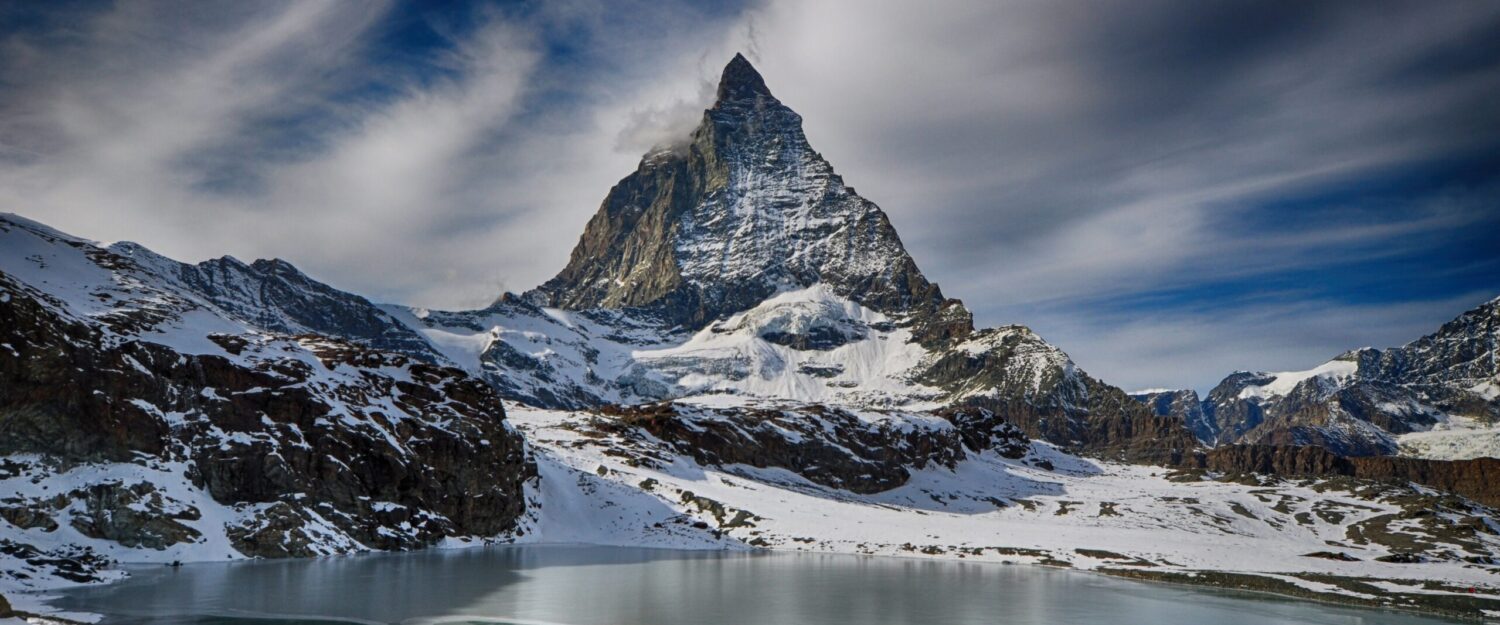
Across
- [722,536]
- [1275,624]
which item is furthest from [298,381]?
[1275,624]

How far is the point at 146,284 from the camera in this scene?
269 feet

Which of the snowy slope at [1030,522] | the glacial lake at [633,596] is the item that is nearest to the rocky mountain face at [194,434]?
the glacial lake at [633,596]

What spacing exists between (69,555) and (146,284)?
35520 millimetres

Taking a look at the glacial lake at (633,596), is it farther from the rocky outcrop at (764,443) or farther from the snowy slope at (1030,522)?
the rocky outcrop at (764,443)

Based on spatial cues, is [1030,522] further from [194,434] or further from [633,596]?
[194,434]

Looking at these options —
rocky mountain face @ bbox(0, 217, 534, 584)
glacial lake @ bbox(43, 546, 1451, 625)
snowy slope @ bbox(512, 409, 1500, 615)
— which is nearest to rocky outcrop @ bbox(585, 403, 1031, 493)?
snowy slope @ bbox(512, 409, 1500, 615)

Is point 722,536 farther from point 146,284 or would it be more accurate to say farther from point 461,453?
point 146,284

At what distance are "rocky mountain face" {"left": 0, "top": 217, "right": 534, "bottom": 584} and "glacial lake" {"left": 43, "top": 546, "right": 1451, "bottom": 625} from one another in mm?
5147

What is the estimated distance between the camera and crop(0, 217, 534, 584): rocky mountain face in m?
59.3

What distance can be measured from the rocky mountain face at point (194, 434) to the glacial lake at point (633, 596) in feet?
16.9

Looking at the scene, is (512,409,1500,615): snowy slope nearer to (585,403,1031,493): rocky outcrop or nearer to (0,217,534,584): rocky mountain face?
(585,403,1031,493): rocky outcrop

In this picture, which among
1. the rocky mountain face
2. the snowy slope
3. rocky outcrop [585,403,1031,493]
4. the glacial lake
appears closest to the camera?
the glacial lake

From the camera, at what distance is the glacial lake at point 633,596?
42.9 metres

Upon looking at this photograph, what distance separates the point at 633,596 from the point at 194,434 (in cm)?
3892
